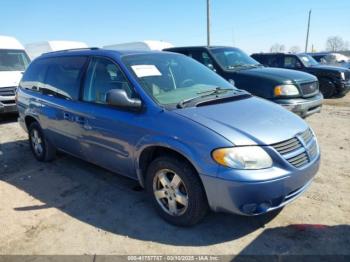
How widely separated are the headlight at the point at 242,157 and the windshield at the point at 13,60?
917cm

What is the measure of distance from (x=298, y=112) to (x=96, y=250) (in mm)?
4842

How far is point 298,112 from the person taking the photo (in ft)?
21.0

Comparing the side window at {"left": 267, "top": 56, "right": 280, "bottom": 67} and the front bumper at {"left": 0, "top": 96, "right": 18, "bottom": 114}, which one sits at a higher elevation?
the side window at {"left": 267, "top": 56, "right": 280, "bottom": 67}

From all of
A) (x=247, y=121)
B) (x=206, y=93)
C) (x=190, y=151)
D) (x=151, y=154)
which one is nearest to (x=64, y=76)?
(x=151, y=154)

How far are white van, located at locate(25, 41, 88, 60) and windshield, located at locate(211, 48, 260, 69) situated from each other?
11440mm

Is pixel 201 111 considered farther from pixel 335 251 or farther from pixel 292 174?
pixel 335 251

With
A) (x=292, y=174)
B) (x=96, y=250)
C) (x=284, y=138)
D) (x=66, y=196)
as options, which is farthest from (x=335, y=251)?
(x=66, y=196)

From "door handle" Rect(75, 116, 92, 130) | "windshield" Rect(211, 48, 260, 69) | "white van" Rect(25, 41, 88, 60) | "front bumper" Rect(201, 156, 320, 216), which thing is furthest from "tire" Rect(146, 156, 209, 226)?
"white van" Rect(25, 41, 88, 60)

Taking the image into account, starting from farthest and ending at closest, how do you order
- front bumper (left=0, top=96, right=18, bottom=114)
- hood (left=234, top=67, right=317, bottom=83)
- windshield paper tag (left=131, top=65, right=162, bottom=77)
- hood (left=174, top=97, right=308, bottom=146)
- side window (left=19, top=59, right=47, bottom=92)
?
1. front bumper (left=0, top=96, right=18, bottom=114)
2. hood (left=234, top=67, right=317, bottom=83)
3. side window (left=19, top=59, right=47, bottom=92)
4. windshield paper tag (left=131, top=65, right=162, bottom=77)
5. hood (left=174, top=97, right=308, bottom=146)

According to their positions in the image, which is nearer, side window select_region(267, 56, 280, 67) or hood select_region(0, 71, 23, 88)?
hood select_region(0, 71, 23, 88)

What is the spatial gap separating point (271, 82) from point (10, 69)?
7.82 meters

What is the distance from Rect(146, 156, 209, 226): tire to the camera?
3.03 meters

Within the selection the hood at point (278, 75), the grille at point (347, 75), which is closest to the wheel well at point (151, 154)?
the hood at point (278, 75)

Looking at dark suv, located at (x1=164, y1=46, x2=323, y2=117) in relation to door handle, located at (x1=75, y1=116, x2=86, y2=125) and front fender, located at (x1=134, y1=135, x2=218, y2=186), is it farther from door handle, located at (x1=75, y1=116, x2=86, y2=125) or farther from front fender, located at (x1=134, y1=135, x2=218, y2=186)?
front fender, located at (x1=134, y1=135, x2=218, y2=186)
